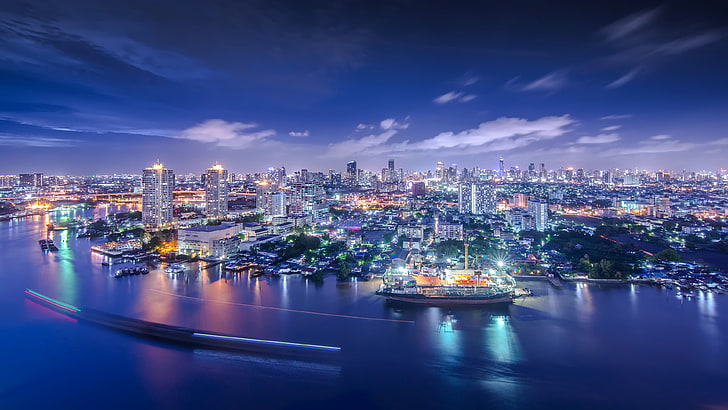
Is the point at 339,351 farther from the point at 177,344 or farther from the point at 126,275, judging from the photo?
the point at 126,275

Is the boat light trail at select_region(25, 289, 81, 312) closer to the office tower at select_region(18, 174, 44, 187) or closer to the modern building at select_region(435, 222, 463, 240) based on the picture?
the modern building at select_region(435, 222, 463, 240)

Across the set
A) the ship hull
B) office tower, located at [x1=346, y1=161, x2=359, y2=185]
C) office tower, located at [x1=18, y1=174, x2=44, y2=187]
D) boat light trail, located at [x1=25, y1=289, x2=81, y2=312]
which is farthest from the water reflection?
office tower, located at [x1=18, y1=174, x2=44, y2=187]

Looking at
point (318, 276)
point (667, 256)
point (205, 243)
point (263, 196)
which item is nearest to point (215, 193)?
point (263, 196)

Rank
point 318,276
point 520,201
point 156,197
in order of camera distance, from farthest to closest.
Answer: point 520,201
point 156,197
point 318,276

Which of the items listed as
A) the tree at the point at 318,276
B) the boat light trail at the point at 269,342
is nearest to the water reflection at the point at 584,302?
the boat light trail at the point at 269,342

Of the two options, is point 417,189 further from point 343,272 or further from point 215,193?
point 343,272

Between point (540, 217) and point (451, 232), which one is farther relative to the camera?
point (540, 217)

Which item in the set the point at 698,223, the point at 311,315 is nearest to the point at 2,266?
the point at 311,315
